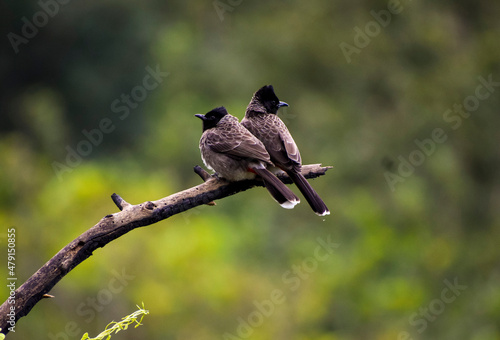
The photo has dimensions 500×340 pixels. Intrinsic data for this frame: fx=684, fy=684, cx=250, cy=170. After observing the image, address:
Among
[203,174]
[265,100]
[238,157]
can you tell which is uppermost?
[265,100]

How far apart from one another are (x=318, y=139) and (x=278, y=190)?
465 inches

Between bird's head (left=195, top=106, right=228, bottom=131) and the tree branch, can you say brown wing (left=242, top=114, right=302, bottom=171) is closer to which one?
bird's head (left=195, top=106, right=228, bottom=131)

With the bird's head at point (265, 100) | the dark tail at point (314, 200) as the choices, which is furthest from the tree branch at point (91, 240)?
the bird's head at point (265, 100)

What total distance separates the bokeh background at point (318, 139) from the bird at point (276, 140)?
626cm

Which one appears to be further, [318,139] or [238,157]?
[318,139]

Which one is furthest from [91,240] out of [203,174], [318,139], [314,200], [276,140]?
[318,139]

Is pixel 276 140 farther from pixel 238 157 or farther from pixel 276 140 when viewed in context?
pixel 238 157

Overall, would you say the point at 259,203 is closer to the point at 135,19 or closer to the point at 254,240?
the point at 254,240

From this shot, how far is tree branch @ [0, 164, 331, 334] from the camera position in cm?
285

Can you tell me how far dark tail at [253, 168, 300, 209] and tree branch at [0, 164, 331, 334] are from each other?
1.97ft

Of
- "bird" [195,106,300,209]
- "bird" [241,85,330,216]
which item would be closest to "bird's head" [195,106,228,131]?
"bird" [195,106,300,209]

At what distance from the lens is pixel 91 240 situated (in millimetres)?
3115

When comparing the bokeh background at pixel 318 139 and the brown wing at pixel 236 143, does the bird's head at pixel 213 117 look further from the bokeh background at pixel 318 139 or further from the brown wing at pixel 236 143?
the bokeh background at pixel 318 139

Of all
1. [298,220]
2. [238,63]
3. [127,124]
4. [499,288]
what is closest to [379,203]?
[298,220]
